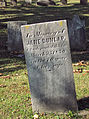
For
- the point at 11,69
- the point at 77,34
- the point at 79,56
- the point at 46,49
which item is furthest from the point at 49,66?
the point at 77,34

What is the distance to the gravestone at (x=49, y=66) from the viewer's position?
4277mm

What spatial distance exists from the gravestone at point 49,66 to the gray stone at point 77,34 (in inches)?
190

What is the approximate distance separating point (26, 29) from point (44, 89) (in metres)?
1.11

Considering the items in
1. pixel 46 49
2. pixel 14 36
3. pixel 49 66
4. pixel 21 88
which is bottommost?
pixel 21 88

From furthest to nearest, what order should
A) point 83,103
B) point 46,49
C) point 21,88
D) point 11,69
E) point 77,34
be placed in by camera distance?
point 77,34, point 11,69, point 21,88, point 83,103, point 46,49

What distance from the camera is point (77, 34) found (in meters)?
9.18

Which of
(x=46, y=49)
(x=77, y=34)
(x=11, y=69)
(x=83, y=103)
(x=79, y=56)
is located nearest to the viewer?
(x=46, y=49)

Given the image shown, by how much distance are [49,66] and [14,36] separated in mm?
5431

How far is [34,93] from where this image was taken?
461 cm

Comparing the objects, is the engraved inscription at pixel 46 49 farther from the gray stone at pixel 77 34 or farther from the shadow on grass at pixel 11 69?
the gray stone at pixel 77 34

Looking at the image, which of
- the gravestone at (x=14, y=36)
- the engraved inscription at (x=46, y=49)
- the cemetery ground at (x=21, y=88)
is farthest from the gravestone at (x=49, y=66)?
the gravestone at (x=14, y=36)

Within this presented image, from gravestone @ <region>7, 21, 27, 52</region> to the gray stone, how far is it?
1.91 m

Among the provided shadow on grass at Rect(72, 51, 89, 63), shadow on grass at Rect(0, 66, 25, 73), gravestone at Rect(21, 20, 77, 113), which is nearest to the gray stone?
shadow on grass at Rect(72, 51, 89, 63)

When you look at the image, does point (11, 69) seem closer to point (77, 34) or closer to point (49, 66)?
point (77, 34)
